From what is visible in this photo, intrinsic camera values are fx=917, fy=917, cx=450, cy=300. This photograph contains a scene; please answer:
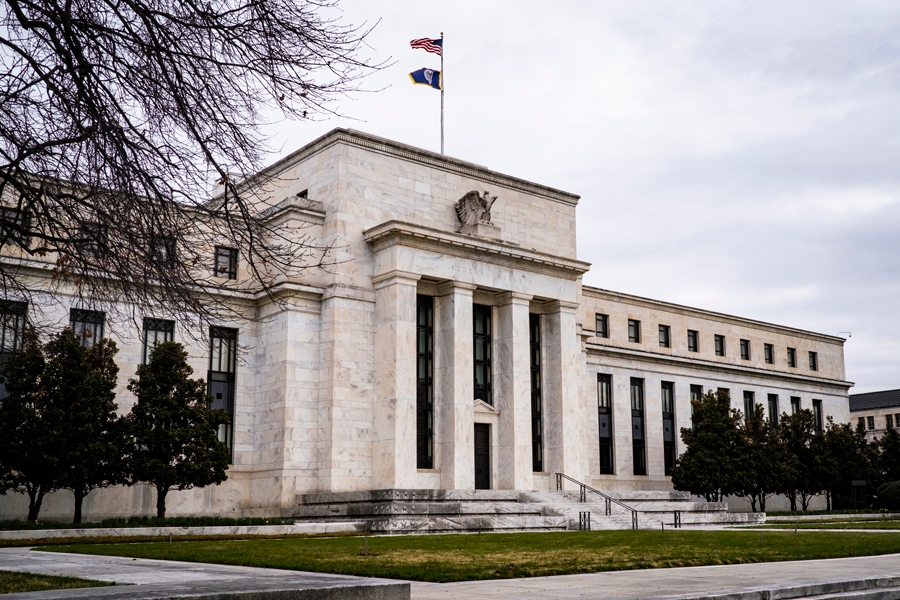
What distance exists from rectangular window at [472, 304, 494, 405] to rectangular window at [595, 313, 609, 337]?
52.5 ft

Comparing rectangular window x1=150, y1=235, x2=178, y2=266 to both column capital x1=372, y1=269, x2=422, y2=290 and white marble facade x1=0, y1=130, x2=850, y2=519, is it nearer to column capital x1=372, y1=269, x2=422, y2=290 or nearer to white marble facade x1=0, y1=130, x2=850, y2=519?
white marble facade x1=0, y1=130, x2=850, y2=519

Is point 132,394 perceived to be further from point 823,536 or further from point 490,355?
point 823,536

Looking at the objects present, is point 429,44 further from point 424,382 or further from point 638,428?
point 638,428

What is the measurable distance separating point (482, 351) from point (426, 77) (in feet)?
45.8

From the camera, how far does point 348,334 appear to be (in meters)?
41.8

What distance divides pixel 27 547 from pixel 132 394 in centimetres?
1571

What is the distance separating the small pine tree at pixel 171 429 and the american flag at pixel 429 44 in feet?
60.3

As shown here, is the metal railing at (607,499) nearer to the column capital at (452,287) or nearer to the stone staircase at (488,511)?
the stone staircase at (488,511)

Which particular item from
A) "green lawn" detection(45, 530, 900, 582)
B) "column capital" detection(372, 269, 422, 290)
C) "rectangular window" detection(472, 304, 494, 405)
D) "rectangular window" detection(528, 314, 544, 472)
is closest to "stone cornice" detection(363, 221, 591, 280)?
"column capital" detection(372, 269, 422, 290)

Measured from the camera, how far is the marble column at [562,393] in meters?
46.1

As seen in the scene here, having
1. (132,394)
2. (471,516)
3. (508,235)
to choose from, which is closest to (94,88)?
(471,516)

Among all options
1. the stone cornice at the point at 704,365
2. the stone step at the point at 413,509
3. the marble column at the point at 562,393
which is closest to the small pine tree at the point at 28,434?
the stone step at the point at 413,509

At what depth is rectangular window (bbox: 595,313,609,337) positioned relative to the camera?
60.5m

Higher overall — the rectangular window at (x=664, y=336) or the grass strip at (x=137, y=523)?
the rectangular window at (x=664, y=336)
